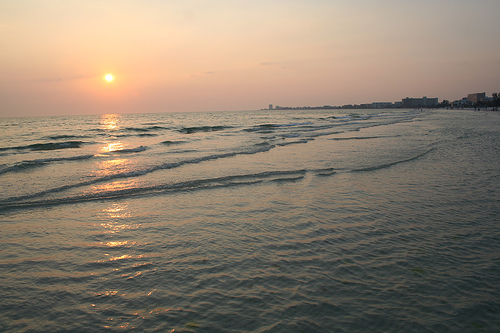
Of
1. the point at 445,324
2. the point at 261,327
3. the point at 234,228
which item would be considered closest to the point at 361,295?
the point at 445,324

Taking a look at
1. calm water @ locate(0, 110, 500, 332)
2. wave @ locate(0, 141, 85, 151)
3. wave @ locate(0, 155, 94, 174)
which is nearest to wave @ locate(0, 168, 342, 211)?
calm water @ locate(0, 110, 500, 332)

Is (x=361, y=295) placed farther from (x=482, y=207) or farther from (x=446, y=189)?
(x=446, y=189)

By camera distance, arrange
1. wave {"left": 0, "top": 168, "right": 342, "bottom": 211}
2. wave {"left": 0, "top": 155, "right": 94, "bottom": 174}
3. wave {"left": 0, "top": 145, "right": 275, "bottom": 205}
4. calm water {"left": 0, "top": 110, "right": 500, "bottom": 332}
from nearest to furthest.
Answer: calm water {"left": 0, "top": 110, "right": 500, "bottom": 332} < wave {"left": 0, "top": 168, "right": 342, "bottom": 211} < wave {"left": 0, "top": 145, "right": 275, "bottom": 205} < wave {"left": 0, "top": 155, "right": 94, "bottom": 174}

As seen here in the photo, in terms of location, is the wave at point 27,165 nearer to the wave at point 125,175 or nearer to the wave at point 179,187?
the wave at point 125,175

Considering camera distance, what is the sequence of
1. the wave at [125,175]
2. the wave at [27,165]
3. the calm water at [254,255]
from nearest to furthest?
the calm water at [254,255] < the wave at [125,175] < the wave at [27,165]

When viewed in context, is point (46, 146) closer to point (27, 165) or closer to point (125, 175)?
point (27, 165)

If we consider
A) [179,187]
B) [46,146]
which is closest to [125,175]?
[179,187]

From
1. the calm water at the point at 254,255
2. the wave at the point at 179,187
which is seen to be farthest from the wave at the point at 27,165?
the wave at the point at 179,187

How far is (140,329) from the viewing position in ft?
11.9

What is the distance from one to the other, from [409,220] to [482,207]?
2.38m

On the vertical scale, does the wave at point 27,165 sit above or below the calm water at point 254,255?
above

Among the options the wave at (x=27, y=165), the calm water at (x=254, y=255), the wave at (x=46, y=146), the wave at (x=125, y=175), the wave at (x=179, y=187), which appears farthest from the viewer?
the wave at (x=46, y=146)

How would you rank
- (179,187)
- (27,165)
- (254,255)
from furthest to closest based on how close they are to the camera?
(27,165) < (179,187) < (254,255)

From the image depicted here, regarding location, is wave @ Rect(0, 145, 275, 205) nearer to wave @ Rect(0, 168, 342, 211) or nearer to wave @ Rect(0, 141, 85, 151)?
wave @ Rect(0, 168, 342, 211)
